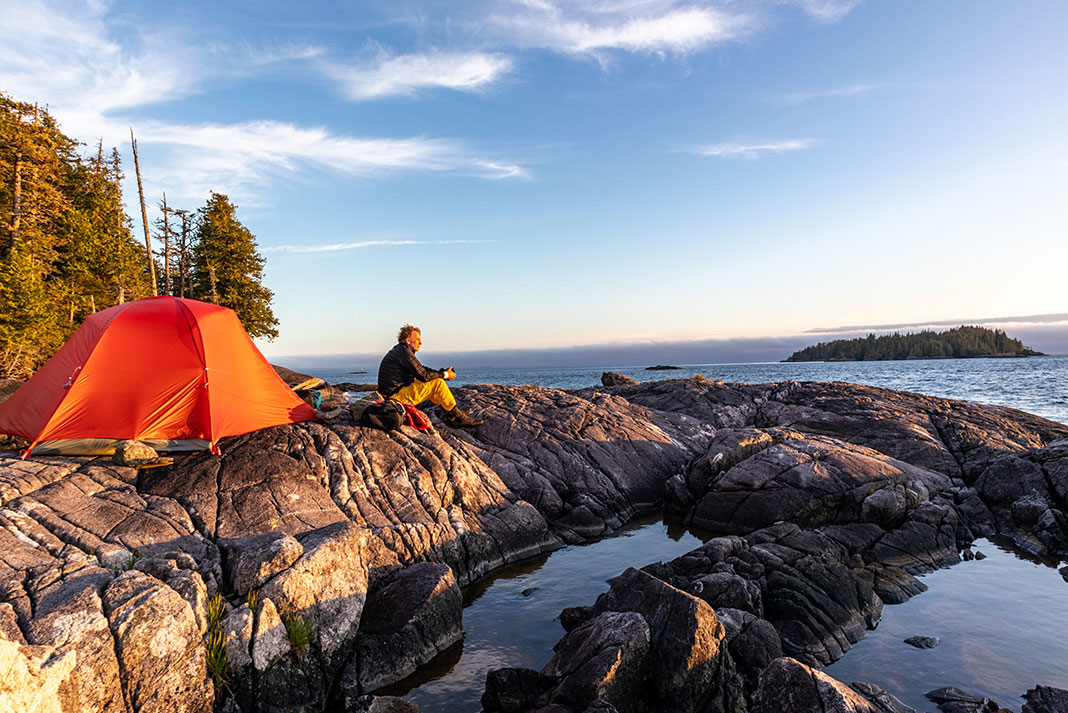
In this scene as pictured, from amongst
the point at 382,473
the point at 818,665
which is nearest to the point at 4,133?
the point at 382,473

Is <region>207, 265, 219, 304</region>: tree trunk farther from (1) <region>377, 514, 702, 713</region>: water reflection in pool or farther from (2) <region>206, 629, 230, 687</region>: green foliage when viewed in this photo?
(2) <region>206, 629, 230, 687</region>: green foliage

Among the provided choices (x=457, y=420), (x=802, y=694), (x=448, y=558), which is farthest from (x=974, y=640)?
(x=457, y=420)

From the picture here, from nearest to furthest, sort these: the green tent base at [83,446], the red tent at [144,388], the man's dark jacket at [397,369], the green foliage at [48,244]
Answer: the green tent base at [83,446] < the red tent at [144,388] < the man's dark jacket at [397,369] < the green foliage at [48,244]

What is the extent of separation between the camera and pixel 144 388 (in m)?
11.8

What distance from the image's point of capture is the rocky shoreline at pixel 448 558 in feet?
22.5

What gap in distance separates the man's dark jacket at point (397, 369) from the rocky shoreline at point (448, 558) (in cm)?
163

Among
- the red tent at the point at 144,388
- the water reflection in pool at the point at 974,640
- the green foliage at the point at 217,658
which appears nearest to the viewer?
the green foliage at the point at 217,658

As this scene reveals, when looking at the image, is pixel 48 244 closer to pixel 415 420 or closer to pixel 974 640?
pixel 415 420

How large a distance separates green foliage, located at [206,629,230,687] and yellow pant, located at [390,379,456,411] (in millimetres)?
8529

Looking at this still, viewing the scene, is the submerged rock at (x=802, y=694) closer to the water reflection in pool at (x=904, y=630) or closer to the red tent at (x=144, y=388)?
the water reflection in pool at (x=904, y=630)

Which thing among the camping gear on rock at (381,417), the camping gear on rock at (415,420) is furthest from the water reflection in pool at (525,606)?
the camping gear on rock at (381,417)

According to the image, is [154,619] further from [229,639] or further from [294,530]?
[294,530]

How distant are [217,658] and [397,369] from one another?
898cm

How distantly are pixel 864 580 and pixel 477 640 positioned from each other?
8.05m
